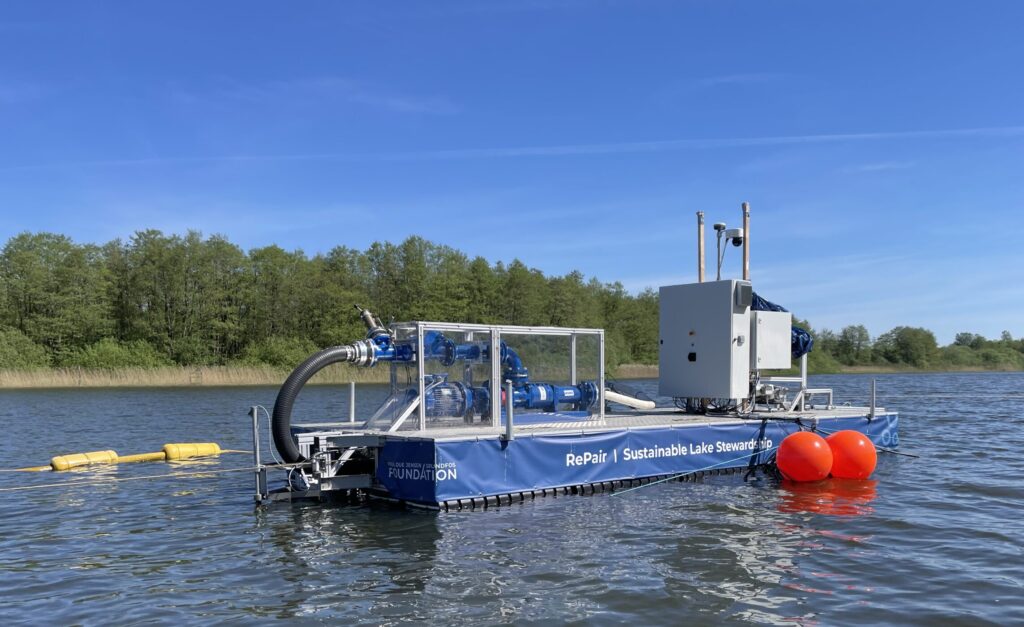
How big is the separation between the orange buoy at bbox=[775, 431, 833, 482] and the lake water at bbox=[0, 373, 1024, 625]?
354 mm

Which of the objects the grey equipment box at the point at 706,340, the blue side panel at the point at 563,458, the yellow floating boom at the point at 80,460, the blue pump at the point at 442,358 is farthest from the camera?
the yellow floating boom at the point at 80,460

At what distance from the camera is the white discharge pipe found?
1727 cm

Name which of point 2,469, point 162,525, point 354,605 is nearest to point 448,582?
point 354,605

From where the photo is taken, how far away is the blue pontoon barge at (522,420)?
490 inches

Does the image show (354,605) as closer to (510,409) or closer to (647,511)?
(510,409)

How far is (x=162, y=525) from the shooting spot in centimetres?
1205

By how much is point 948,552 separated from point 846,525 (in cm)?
162

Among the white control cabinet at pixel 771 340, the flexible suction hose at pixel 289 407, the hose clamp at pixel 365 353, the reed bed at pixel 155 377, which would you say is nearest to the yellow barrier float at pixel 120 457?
the flexible suction hose at pixel 289 407

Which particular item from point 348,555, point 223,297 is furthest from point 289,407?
point 223,297

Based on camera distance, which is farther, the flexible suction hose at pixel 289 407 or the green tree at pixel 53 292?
the green tree at pixel 53 292

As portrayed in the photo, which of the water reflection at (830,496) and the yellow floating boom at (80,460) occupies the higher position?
the yellow floating boom at (80,460)

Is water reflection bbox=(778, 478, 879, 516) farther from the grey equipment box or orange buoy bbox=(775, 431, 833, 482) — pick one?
the grey equipment box

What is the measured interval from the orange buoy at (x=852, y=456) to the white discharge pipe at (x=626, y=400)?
410cm

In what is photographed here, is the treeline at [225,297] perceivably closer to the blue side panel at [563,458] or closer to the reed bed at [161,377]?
the reed bed at [161,377]
